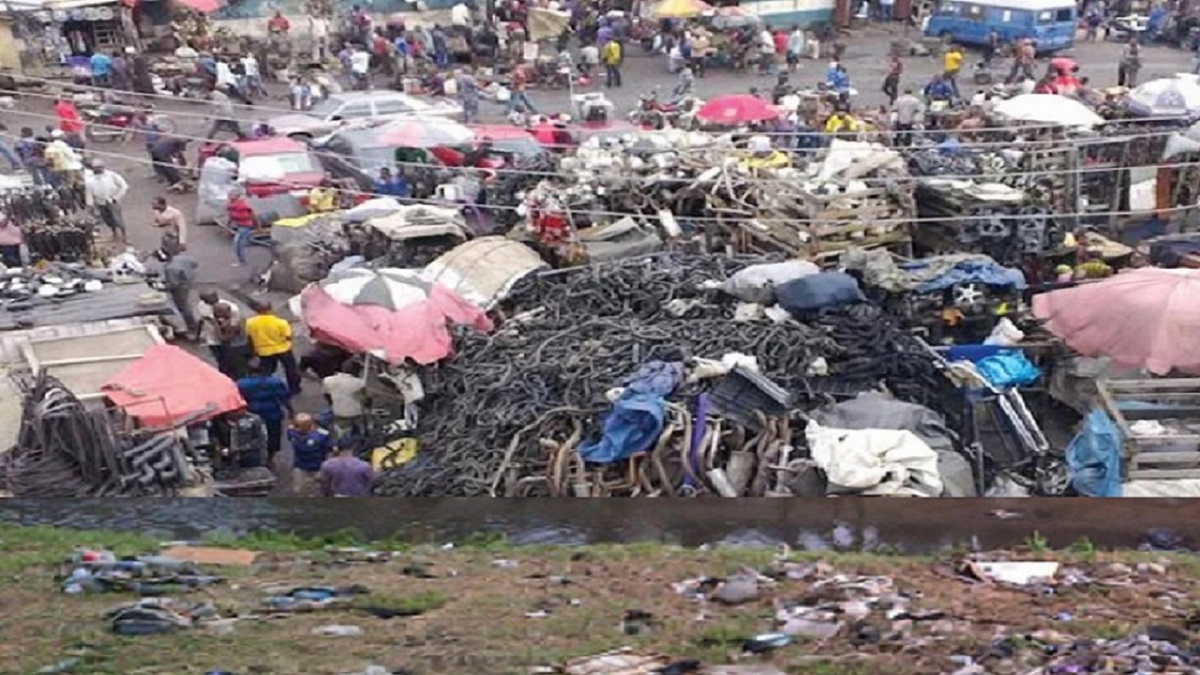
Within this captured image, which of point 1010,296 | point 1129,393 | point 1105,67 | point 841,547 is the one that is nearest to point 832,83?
point 1105,67

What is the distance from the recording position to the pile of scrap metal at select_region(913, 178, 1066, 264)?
58.3 feet

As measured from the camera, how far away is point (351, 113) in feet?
84.7

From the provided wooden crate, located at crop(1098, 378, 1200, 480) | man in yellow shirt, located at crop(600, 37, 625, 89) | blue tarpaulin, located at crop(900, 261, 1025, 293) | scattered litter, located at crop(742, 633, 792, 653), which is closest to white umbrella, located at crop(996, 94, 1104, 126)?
blue tarpaulin, located at crop(900, 261, 1025, 293)

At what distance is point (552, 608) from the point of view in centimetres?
922

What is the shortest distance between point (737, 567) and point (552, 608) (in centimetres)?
134

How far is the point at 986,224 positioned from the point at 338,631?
11.3m

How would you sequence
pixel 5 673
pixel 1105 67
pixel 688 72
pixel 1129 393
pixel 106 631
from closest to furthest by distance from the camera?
pixel 5 673 → pixel 106 631 → pixel 1129 393 → pixel 688 72 → pixel 1105 67

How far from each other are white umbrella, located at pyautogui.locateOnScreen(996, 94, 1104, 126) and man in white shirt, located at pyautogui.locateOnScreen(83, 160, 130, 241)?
43.9 feet

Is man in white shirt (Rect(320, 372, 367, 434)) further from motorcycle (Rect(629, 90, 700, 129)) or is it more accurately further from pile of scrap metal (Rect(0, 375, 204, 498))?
motorcycle (Rect(629, 90, 700, 129))

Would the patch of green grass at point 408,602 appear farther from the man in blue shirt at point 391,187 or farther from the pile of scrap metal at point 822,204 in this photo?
the man in blue shirt at point 391,187

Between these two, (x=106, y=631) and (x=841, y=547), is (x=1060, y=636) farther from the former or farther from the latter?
(x=106, y=631)

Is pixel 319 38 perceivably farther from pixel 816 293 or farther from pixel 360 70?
pixel 816 293

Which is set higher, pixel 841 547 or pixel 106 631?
pixel 106 631

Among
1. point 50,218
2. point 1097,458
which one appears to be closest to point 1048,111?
point 1097,458
